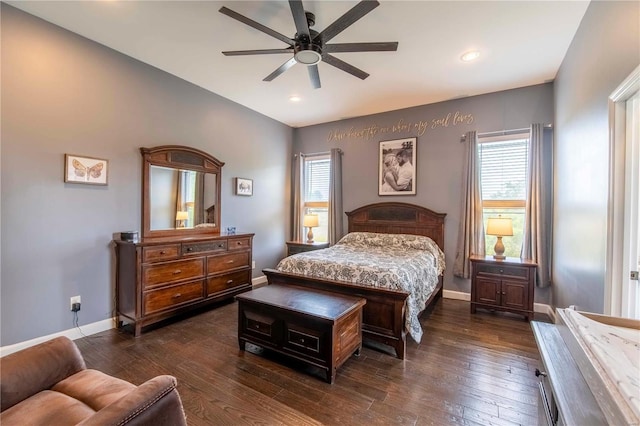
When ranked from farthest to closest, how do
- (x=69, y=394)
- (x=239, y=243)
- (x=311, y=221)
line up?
1. (x=311, y=221)
2. (x=239, y=243)
3. (x=69, y=394)

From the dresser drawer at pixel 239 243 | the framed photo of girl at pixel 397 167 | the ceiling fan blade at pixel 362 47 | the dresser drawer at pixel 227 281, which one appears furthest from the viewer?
the framed photo of girl at pixel 397 167

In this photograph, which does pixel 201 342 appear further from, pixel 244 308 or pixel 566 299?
pixel 566 299

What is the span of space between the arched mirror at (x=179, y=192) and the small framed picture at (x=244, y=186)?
1.23 feet

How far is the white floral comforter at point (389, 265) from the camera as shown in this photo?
2621mm

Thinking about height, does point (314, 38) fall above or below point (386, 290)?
above

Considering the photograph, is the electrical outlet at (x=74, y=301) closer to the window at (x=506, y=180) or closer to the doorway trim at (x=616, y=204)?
the doorway trim at (x=616, y=204)

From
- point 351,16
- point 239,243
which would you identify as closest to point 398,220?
point 239,243

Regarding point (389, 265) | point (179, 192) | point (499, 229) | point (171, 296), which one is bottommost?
point (171, 296)

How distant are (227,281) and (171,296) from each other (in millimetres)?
776

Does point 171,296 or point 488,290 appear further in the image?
point 488,290

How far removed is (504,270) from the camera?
11.2 feet

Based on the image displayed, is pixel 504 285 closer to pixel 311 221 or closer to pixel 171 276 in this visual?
pixel 311 221

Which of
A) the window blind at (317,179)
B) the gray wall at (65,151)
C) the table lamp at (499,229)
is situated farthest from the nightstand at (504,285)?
the gray wall at (65,151)

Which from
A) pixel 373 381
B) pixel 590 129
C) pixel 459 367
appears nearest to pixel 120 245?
pixel 373 381
